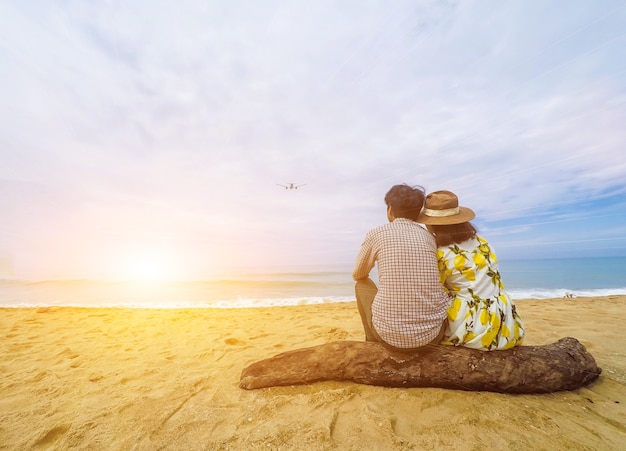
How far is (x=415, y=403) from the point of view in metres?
2.42

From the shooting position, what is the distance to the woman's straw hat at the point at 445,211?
262 cm

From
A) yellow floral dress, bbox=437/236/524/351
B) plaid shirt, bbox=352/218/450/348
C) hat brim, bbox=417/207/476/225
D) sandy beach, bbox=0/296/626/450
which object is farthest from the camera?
hat brim, bbox=417/207/476/225

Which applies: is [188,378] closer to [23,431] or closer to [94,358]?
[23,431]

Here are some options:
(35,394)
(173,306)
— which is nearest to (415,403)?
(35,394)

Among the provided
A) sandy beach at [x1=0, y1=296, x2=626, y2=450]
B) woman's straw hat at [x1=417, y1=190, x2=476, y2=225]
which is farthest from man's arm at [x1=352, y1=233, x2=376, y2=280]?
sandy beach at [x1=0, y1=296, x2=626, y2=450]

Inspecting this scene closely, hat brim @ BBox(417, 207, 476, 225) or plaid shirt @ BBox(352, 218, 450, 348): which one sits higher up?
hat brim @ BBox(417, 207, 476, 225)

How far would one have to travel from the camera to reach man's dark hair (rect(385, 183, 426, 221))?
268 cm

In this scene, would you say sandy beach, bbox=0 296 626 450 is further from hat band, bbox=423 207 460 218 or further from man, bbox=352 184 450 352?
hat band, bbox=423 207 460 218

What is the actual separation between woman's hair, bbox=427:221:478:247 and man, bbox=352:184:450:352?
0.48 feet

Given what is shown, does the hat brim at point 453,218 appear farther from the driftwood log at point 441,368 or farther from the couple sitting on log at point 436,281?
the driftwood log at point 441,368

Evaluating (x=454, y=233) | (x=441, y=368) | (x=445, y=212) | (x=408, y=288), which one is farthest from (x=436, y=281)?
(x=441, y=368)

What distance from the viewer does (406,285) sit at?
7.73 feet

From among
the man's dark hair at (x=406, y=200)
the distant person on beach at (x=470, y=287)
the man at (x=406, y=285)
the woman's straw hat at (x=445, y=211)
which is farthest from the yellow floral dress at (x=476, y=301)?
the man's dark hair at (x=406, y=200)

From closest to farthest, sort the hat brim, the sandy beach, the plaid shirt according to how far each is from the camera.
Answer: the sandy beach → the plaid shirt → the hat brim
